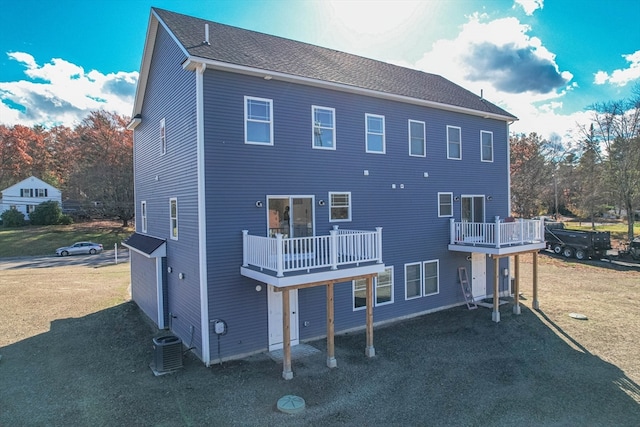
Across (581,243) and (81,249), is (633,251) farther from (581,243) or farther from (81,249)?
(81,249)

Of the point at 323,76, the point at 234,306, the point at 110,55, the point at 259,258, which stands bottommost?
the point at 234,306

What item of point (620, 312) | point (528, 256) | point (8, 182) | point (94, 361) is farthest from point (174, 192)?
point (8, 182)

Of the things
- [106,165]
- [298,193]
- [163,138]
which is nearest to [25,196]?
[106,165]

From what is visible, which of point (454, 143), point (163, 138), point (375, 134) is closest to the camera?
point (163, 138)

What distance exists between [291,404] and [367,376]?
2233 mm

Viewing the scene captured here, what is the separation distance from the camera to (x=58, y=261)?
29.5 m

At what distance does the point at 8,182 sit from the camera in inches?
2067

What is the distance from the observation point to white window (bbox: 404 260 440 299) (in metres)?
13.1

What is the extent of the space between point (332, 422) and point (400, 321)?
6471 mm

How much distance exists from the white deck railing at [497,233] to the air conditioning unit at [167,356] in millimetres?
10208

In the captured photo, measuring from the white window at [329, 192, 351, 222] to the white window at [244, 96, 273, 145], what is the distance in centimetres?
264

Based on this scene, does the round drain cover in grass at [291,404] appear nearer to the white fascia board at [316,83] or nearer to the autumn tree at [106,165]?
the white fascia board at [316,83]

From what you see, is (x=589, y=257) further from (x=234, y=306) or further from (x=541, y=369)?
(x=234, y=306)

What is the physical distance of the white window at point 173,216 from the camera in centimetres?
1130
